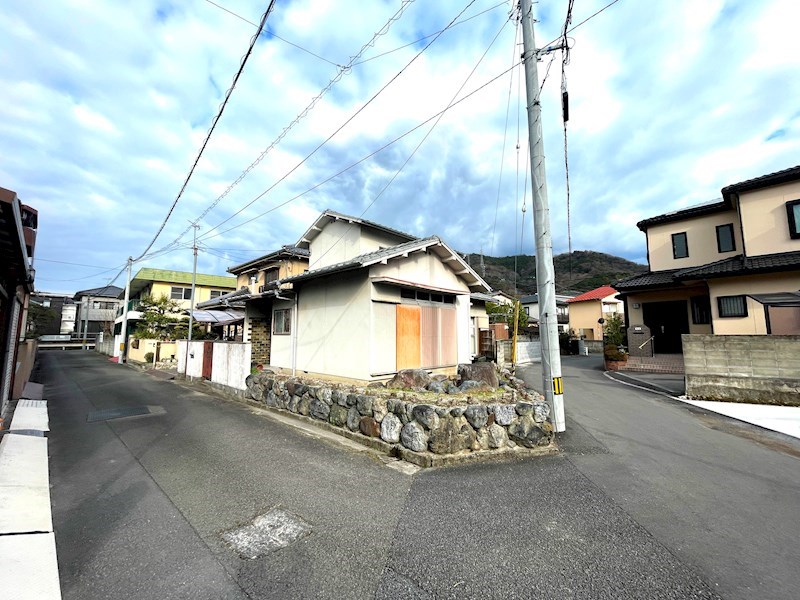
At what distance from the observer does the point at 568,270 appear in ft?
259

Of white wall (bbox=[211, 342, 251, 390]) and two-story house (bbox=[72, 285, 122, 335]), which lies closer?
white wall (bbox=[211, 342, 251, 390])

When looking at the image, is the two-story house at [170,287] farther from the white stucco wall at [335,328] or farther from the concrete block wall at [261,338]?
the white stucco wall at [335,328]

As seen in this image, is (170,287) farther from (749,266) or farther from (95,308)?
(749,266)

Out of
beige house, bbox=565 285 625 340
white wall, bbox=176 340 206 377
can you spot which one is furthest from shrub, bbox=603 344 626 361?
white wall, bbox=176 340 206 377

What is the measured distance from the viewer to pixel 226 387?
37.1 feet

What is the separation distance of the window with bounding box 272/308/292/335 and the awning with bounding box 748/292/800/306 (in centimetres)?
1514

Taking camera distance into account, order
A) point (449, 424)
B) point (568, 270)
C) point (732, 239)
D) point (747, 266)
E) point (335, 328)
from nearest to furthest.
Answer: point (449, 424) → point (335, 328) → point (747, 266) → point (732, 239) → point (568, 270)

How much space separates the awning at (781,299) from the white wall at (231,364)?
16.1 metres

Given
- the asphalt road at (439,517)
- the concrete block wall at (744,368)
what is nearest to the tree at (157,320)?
the asphalt road at (439,517)

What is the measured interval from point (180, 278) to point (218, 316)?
17.9 m

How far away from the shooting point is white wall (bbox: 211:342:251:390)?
34.7ft

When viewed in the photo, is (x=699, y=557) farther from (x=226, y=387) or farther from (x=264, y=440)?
(x=226, y=387)

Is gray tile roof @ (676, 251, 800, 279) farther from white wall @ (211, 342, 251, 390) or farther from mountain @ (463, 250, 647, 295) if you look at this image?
mountain @ (463, 250, 647, 295)

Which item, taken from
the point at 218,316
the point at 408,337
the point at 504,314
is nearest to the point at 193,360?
the point at 218,316
